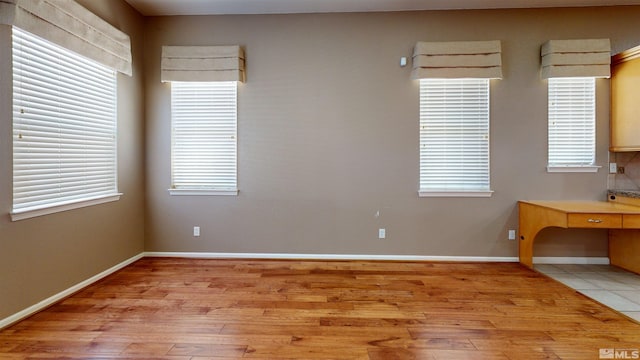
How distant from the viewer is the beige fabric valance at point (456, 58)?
3.71 metres

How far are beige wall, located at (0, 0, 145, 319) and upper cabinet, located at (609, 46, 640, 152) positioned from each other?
5474 mm

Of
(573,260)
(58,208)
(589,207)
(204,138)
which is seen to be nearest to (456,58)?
(589,207)

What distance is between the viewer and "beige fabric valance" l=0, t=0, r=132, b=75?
7.68ft

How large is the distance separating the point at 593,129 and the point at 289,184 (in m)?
3.58

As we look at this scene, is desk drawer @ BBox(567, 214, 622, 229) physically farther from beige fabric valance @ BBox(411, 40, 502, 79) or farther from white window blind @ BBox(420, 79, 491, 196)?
beige fabric valance @ BBox(411, 40, 502, 79)

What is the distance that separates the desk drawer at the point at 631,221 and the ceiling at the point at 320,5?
239 cm

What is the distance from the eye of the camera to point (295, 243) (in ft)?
13.1

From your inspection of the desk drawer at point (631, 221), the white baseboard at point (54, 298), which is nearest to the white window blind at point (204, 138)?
the white baseboard at point (54, 298)

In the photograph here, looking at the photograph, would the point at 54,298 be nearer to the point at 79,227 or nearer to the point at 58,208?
the point at 79,227

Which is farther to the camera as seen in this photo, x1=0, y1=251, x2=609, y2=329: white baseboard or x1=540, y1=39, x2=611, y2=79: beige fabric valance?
x1=0, y1=251, x2=609, y2=329: white baseboard

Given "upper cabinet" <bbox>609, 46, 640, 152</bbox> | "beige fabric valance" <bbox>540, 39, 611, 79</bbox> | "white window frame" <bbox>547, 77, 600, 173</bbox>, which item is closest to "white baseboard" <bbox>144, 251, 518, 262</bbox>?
"white window frame" <bbox>547, 77, 600, 173</bbox>

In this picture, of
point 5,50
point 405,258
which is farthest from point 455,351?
Result: point 5,50

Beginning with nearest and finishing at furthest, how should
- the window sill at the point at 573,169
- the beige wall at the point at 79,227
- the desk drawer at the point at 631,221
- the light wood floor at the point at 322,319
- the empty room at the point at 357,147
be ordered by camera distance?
the light wood floor at the point at 322,319 → the beige wall at the point at 79,227 → the desk drawer at the point at 631,221 → the empty room at the point at 357,147 → the window sill at the point at 573,169

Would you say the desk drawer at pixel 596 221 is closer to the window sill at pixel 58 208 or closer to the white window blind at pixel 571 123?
the white window blind at pixel 571 123
